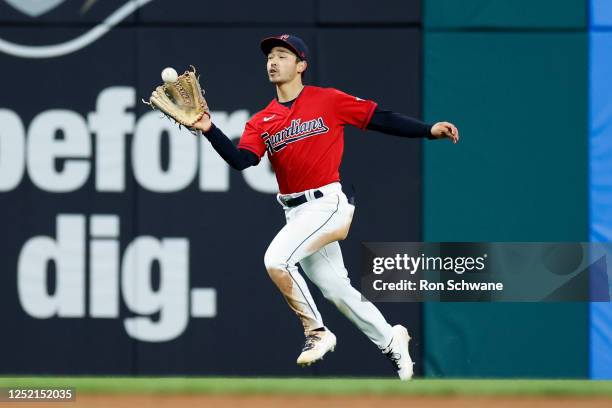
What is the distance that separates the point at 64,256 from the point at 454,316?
2.39 meters

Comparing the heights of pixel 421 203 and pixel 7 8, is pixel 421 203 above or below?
below

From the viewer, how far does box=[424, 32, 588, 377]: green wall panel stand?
7340 mm

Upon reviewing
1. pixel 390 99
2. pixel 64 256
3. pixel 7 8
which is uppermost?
pixel 7 8

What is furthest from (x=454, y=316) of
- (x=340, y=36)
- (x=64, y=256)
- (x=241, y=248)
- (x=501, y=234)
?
(x=64, y=256)

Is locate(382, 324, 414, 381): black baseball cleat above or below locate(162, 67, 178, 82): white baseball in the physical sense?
below

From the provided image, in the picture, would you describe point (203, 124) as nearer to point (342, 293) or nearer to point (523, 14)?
point (342, 293)

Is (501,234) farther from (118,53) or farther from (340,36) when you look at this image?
(118,53)

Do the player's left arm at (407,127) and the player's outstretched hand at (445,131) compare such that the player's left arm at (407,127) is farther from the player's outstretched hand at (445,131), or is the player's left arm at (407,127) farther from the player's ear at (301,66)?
the player's ear at (301,66)

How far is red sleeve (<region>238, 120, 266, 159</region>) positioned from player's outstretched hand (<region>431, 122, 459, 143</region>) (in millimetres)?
879

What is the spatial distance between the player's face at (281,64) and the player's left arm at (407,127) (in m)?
0.49

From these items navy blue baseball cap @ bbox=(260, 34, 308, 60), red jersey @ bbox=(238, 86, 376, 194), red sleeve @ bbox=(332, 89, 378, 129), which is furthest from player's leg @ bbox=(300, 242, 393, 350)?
navy blue baseball cap @ bbox=(260, 34, 308, 60)

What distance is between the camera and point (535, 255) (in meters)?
7.52

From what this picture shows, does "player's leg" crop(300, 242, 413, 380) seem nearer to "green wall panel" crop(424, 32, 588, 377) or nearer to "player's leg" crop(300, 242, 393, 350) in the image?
"player's leg" crop(300, 242, 393, 350)

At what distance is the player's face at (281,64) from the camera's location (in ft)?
20.6
